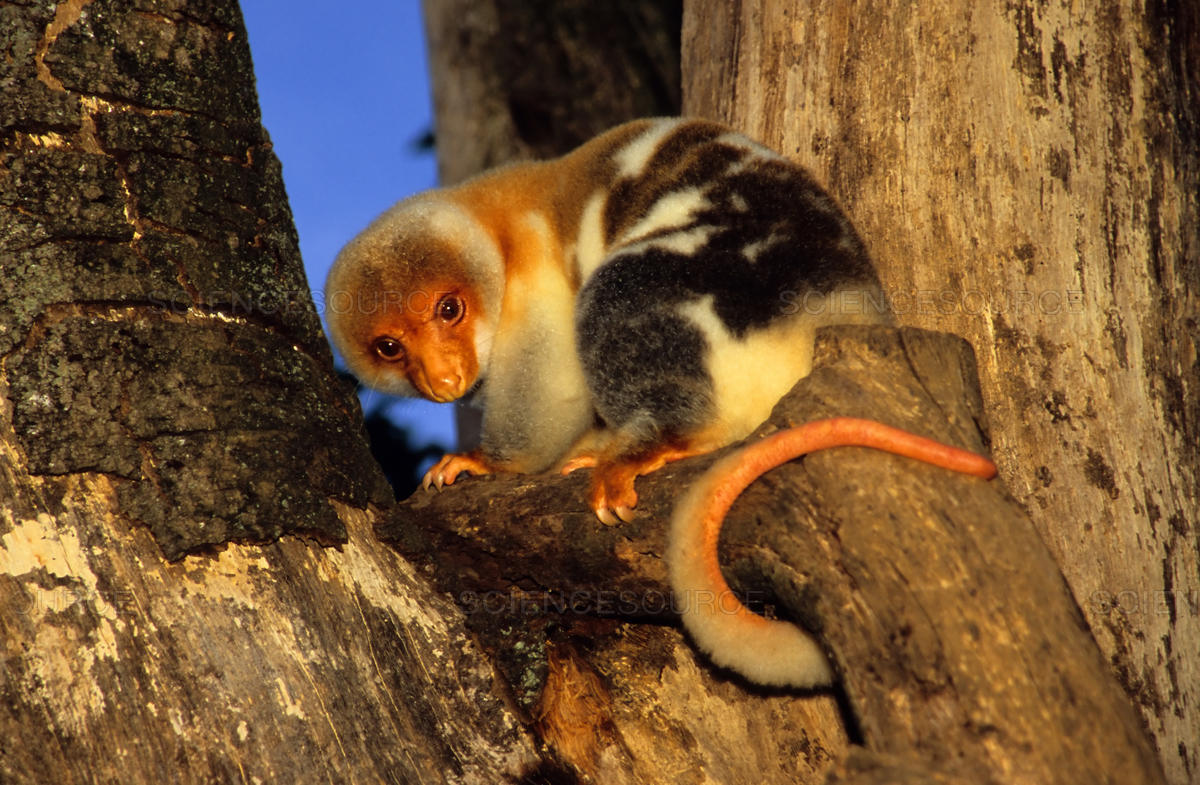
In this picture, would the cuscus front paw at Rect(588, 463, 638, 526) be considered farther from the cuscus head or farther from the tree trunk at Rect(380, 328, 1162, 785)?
the cuscus head

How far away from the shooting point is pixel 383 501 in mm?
3131

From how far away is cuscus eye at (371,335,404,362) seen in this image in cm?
415

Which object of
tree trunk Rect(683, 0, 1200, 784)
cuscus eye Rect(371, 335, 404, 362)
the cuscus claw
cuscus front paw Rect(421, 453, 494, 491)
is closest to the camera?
tree trunk Rect(683, 0, 1200, 784)

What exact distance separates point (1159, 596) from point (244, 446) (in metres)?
2.83

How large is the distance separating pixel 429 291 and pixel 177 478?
5.15 feet

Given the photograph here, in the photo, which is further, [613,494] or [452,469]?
[452,469]

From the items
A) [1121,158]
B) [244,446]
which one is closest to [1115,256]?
[1121,158]

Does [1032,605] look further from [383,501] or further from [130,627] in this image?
[130,627]

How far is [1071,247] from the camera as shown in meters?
3.57

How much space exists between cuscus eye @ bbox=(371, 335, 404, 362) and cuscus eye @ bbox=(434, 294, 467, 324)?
23 centimetres

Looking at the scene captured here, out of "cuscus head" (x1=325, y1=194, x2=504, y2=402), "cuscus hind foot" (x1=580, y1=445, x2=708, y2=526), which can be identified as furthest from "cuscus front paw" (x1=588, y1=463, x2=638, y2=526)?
"cuscus head" (x1=325, y1=194, x2=504, y2=402)

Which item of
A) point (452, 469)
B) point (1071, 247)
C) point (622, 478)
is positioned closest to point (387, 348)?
point (452, 469)

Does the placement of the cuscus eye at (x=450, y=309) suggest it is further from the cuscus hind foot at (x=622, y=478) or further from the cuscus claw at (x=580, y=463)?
the cuscus hind foot at (x=622, y=478)

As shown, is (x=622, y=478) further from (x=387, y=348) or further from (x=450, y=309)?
(x=387, y=348)
